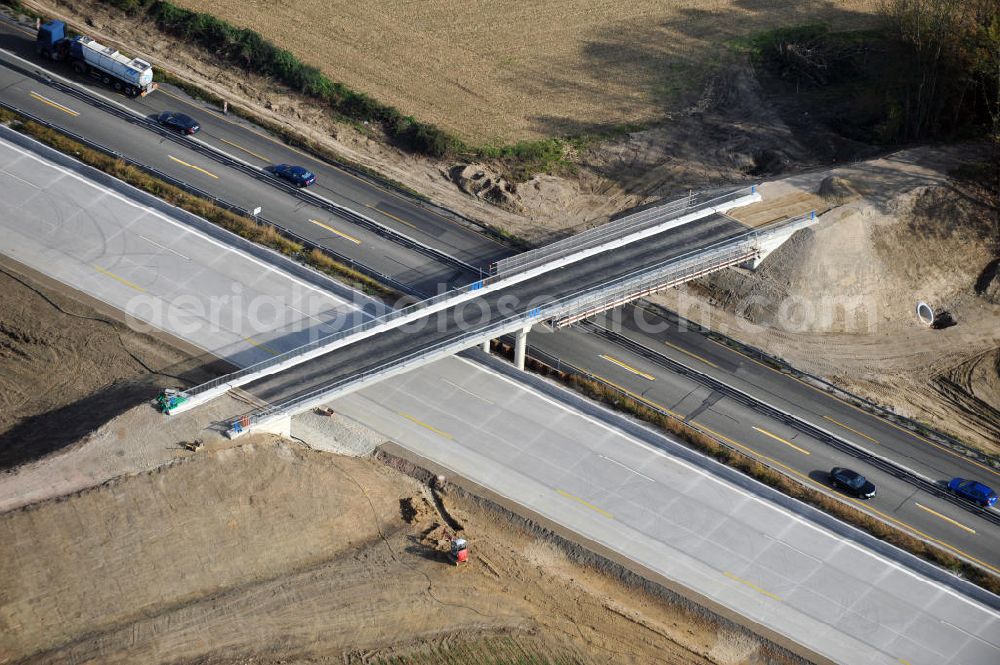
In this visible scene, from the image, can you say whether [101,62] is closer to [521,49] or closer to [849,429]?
[521,49]

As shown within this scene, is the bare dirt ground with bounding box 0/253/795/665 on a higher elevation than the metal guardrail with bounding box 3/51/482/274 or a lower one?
lower

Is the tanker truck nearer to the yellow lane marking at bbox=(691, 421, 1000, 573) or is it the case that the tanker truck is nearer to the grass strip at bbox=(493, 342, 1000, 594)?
the grass strip at bbox=(493, 342, 1000, 594)

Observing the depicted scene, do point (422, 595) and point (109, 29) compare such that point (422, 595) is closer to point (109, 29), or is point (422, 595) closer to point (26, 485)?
point (26, 485)

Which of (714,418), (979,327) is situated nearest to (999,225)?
(979,327)

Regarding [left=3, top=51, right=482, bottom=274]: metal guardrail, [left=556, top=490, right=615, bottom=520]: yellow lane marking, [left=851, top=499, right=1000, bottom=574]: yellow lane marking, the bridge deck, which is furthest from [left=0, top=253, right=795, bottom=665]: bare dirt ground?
[left=3, top=51, right=482, bottom=274]: metal guardrail

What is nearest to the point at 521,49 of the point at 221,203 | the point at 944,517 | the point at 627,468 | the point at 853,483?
the point at 221,203
